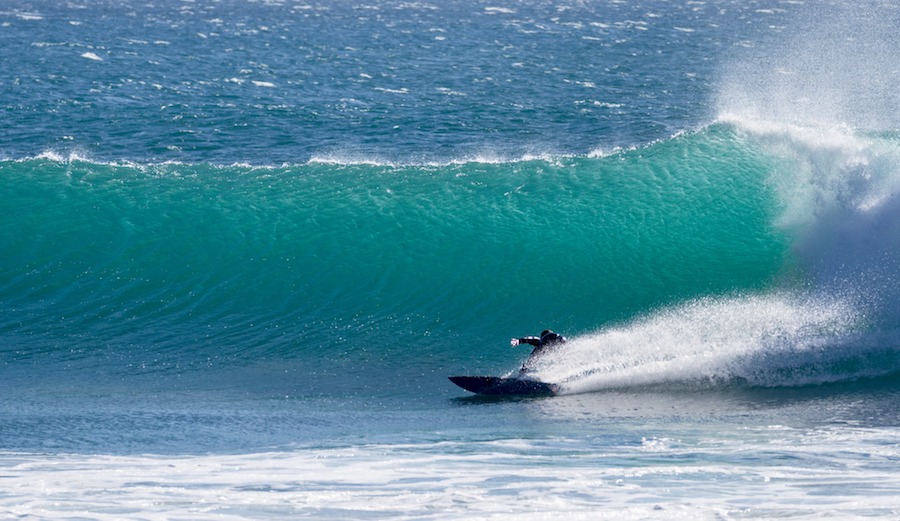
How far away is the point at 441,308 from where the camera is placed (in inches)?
770

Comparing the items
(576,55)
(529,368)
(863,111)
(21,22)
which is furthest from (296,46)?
(529,368)

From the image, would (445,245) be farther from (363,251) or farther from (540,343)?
(540,343)

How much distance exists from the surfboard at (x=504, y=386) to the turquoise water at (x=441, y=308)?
265 millimetres

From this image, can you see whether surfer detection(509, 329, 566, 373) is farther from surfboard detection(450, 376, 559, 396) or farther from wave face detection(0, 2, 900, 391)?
surfboard detection(450, 376, 559, 396)

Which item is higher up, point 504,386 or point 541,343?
point 541,343

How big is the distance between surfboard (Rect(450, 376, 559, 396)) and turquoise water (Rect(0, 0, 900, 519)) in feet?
0.87

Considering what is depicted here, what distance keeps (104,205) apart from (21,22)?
124ft

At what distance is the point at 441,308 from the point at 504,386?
3.66 meters

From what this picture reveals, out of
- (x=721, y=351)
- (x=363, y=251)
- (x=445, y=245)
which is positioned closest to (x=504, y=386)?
(x=721, y=351)

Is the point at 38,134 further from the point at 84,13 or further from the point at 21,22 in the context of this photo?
the point at 84,13

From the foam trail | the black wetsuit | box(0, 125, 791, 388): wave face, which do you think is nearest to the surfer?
the black wetsuit

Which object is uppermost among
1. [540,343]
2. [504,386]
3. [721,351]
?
Result: [540,343]

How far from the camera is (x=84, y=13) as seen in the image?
203 ft

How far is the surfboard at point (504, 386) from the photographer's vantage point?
16.1m
